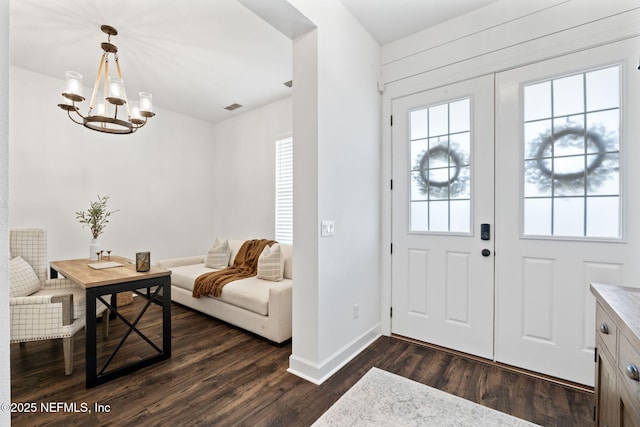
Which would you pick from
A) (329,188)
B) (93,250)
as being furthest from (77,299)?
(329,188)

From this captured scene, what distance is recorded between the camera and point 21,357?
95.4 inches

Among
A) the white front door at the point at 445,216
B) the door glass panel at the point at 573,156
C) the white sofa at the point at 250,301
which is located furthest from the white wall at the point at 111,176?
the door glass panel at the point at 573,156

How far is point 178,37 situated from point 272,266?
251 cm

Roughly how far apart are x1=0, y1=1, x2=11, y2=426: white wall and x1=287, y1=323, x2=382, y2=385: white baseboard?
177cm

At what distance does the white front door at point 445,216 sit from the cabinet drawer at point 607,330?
106 centimetres

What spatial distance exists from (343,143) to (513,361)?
218 centimetres

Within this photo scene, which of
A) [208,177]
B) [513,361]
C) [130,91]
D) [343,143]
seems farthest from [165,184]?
[513,361]

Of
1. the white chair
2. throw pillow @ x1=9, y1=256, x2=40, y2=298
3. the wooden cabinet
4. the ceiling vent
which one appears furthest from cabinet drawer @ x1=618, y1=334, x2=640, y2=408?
the ceiling vent

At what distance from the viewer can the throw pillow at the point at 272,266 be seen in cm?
339

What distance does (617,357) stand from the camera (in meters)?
1.04

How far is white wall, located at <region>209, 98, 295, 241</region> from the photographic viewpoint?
450 centimetres

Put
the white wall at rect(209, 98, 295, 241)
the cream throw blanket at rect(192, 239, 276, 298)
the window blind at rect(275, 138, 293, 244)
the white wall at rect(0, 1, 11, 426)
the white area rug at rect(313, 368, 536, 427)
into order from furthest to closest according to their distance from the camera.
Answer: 1. the white wall at rect(209, 98, 295, 241)
2. the window blind at rect(275, 138, 293, 244)
3. the cream throw blanket at rect(192, 239, 276, 298)
4. the white area rug at rect(313, 368, 536, 427)
5. the white wall at rect(0, 1, 11, 426)

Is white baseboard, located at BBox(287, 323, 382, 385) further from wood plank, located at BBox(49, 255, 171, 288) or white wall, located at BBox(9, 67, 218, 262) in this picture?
white wall, located at BBox(9, 67, 218, 262)

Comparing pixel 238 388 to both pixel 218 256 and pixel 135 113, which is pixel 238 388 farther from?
pixel 135 113
